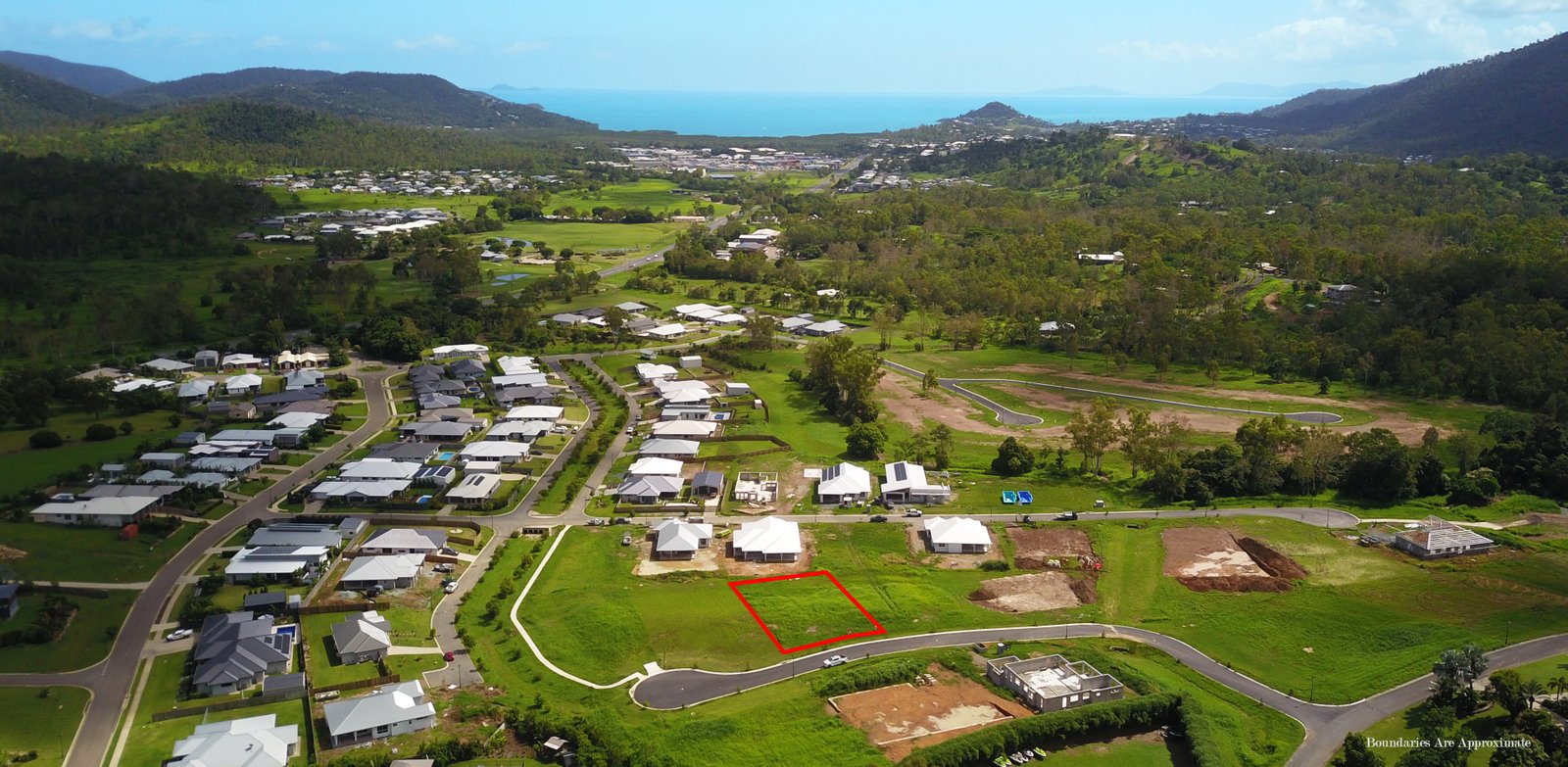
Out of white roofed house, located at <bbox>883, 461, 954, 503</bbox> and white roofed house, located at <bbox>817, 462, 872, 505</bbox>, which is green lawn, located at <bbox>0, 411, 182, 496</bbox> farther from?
white roofed house, located at <bbox>883, 461, 954, 503</bbox>

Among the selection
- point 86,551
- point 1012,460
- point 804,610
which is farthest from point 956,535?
point 86,551

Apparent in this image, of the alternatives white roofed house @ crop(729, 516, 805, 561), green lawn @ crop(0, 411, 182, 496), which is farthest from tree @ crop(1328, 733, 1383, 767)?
green lawn @ crop(0, 411, 182, 496)

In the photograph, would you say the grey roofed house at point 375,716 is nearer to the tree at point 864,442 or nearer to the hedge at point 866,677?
the hedge at point 866,677

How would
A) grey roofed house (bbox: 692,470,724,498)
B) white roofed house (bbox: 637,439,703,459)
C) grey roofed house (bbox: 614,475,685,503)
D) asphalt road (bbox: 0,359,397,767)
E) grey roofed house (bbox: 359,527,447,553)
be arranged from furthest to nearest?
white roofed house (bbox: 637,439,703,459), grey roofed house (bbox: 692,470,724,498), grey roofed house (bbox: 614,475,685,503), grey roofed house (bbox: 359,527,447,553), asphalt road (bbox: 0,359,397,767)

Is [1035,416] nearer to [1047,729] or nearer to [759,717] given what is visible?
[1047,729]

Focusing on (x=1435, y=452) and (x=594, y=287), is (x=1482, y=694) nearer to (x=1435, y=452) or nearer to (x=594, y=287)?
(x=1435, y=452)

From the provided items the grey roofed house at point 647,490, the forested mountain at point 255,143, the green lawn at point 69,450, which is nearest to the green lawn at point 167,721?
the grey roofed house at point 647,490
